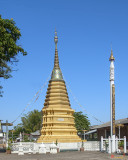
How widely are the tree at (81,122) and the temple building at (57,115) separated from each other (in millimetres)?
28136

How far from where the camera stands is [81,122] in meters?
67.8

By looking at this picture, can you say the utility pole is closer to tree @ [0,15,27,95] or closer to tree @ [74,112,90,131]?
tree @ [0,15,27,95]

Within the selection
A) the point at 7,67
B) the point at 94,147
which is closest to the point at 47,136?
the point at 94,147

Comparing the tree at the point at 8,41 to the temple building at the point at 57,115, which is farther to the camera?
the temple building at the point at 57,115

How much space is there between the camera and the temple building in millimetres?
36406

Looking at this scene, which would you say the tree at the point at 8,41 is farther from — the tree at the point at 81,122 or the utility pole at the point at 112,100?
the tree at the point at 81,122

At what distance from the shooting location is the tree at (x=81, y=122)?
67688mm

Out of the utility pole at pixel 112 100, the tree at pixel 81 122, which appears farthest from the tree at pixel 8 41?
the tree at pixel 81 122

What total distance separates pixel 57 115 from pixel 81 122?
→ 31142 mm

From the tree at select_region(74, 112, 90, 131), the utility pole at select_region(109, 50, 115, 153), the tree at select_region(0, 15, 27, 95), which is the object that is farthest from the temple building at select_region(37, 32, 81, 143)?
the tree at select_region(74, 112, 90, 131)

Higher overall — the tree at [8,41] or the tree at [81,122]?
the tree at [8,41]

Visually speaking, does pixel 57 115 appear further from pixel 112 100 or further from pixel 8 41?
pixel 8 41

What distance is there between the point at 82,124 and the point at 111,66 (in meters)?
41.1

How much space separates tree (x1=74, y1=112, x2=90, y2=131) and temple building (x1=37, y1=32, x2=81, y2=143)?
2814cm
